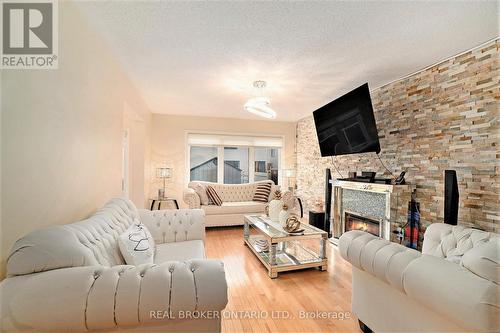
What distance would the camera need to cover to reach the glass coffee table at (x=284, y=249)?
8.20 ft

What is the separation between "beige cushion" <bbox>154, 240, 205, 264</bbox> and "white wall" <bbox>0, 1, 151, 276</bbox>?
72 centimetres

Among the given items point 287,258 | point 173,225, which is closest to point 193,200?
point 173,225

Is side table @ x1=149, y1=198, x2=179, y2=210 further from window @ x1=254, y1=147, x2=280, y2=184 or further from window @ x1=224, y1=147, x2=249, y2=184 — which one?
window @ x1=254, y1=147, x2=280, y2=184

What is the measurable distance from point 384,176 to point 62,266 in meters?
3.64

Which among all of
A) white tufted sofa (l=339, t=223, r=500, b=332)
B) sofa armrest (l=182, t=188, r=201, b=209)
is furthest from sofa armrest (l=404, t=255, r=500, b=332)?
sofa armrest (l=182, t=188, r=201, b=209)

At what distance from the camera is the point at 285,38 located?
208cm

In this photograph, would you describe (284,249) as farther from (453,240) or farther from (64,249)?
(64,249)

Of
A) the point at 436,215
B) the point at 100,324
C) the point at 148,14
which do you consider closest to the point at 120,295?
the point at 100,324

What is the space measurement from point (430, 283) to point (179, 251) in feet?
5.78

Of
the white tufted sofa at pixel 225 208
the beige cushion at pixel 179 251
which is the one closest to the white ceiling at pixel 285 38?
the beige cushion at pixel 179 251

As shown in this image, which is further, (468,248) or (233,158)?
(233,158)

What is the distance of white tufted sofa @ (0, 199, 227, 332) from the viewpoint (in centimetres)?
83

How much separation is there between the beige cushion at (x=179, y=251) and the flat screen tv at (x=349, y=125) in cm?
237

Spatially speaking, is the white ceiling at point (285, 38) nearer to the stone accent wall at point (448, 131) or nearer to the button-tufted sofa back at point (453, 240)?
the stone accent wall at point (448, 131)
